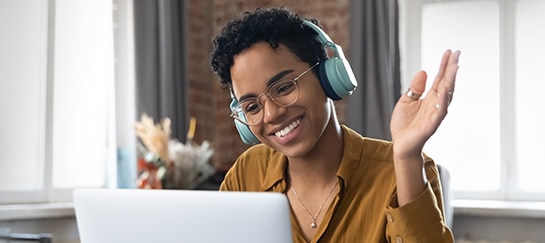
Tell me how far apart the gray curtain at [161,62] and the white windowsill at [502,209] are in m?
1.57

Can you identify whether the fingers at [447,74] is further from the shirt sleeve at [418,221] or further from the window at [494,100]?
the window at [494,100]

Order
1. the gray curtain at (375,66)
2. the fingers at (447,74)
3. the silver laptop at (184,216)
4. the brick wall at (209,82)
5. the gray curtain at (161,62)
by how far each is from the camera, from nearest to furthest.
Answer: the silver laptop at (184,216) < the fingers at (447,74) < the gray curtain at (375,66) < the gray curtain at (161,62) < the brick wall at (209,82)

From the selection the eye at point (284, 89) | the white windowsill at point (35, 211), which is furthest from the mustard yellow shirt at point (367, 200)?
the white windowsill at point (35, 211)

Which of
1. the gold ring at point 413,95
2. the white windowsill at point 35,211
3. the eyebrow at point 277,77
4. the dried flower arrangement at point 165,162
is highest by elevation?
the eyebrow at point 277,77

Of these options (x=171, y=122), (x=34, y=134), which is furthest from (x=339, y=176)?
(x=171, y=122)

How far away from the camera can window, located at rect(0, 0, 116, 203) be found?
10.0 ft

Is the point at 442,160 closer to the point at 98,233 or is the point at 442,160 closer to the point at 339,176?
the point at 339,176

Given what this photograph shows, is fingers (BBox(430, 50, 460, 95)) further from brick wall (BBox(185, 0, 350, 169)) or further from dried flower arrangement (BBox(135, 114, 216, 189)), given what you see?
brick wall (BBox(185, 0, 350, 169))

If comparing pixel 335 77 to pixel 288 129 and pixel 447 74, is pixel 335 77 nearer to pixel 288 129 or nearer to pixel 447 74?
pixel 288 129

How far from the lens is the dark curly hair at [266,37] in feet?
4.33

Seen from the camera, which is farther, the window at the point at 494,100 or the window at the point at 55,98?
the window at the point at 494,100

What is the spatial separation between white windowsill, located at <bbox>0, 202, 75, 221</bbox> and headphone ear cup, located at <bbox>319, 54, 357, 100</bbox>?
1851 millimetres

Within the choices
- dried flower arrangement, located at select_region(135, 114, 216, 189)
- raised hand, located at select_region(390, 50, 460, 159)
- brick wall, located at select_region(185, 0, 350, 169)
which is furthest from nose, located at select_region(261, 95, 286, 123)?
brick wall, located at select_region(185, 0, 350, 169)

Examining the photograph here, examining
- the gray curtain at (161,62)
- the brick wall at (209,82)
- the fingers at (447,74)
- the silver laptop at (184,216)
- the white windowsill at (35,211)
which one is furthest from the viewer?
the brick wall at (209,82)
